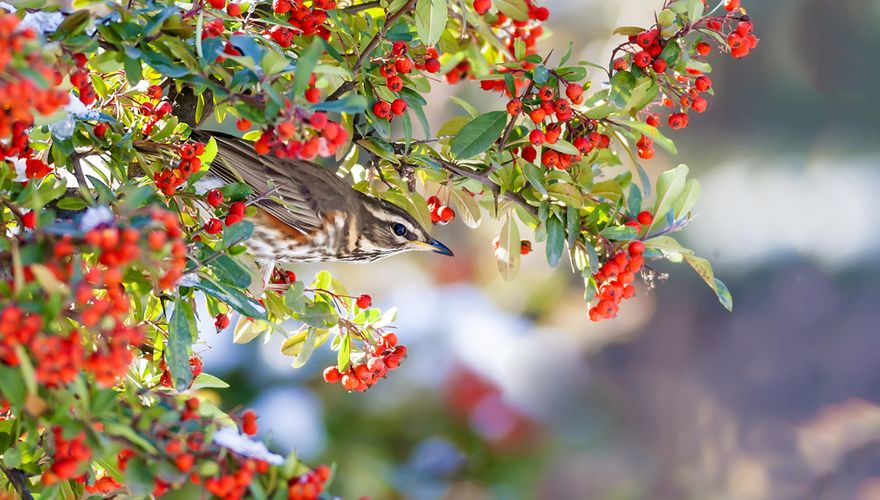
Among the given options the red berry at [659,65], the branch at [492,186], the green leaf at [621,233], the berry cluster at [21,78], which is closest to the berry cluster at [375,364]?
the branch at [492,186]

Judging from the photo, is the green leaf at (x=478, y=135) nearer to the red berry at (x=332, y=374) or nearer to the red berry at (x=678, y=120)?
the red berry at (x=678, y=120)

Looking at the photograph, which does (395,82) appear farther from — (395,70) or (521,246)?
(521,246)

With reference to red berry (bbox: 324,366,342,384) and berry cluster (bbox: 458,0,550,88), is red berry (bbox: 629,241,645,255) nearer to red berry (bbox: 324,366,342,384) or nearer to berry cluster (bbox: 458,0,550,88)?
berry cluster (bbox: 458,0,550,88)

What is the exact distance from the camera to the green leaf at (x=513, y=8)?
5.19ft

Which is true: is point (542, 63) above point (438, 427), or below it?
above

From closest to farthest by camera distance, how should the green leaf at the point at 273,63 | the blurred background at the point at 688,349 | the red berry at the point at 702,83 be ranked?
the green leaf at the point at 273,63, the red berry at the point at 702,83, the blurred background at the point at 688,349

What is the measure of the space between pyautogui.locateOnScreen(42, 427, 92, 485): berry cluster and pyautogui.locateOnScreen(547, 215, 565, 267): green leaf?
0.74 m

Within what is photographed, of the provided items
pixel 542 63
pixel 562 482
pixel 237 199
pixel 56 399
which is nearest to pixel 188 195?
pixel 237 199

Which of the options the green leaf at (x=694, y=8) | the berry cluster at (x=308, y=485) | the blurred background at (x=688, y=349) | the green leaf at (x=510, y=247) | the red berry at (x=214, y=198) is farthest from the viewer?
the blurred background at (x=688, y=349)

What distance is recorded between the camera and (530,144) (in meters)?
1.57

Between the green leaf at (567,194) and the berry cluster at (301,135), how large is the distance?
49 centimetres

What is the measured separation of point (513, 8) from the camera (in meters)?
1.59

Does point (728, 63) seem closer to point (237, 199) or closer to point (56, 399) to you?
point (237, 199)

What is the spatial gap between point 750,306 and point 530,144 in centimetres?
199
